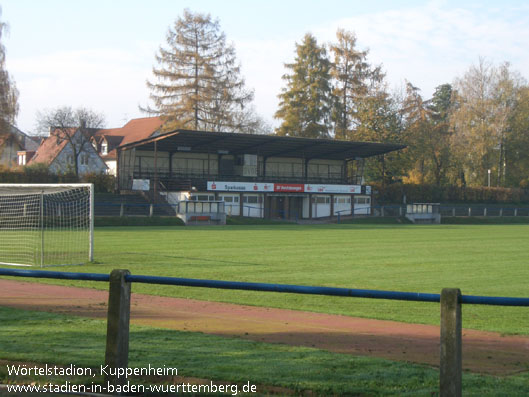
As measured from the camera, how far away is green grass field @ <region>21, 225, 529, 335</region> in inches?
494

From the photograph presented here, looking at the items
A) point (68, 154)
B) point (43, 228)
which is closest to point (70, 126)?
point (68, 154)

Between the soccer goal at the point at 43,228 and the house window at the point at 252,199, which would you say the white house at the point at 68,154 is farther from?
the soccer goal at the point at 43,228

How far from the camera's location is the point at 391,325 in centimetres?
1050

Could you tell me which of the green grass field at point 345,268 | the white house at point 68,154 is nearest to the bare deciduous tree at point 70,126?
the white house at point 68,154

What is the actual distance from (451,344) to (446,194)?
261 ft

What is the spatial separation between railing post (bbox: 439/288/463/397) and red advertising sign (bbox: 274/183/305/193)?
6234 cm

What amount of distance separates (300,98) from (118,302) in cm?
8577

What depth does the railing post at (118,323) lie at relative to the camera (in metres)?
5.86

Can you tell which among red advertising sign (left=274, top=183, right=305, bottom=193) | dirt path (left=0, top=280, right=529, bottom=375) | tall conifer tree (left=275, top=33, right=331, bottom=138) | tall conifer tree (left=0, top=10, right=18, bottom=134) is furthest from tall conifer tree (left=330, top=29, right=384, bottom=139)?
dirt path (left=0, top=280, right=529, bottom=375)

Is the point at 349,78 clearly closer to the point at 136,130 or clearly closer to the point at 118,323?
the point at 136,130

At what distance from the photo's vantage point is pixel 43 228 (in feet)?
85.6

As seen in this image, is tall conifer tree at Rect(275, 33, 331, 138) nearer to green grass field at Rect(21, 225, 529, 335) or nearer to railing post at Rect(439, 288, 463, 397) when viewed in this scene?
green grass field at Rect(21, 225, 529, 335)

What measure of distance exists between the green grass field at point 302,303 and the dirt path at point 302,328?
0.54 meters

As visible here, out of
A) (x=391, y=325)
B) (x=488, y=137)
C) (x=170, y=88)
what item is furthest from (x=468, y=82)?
(x=391, y=325)
